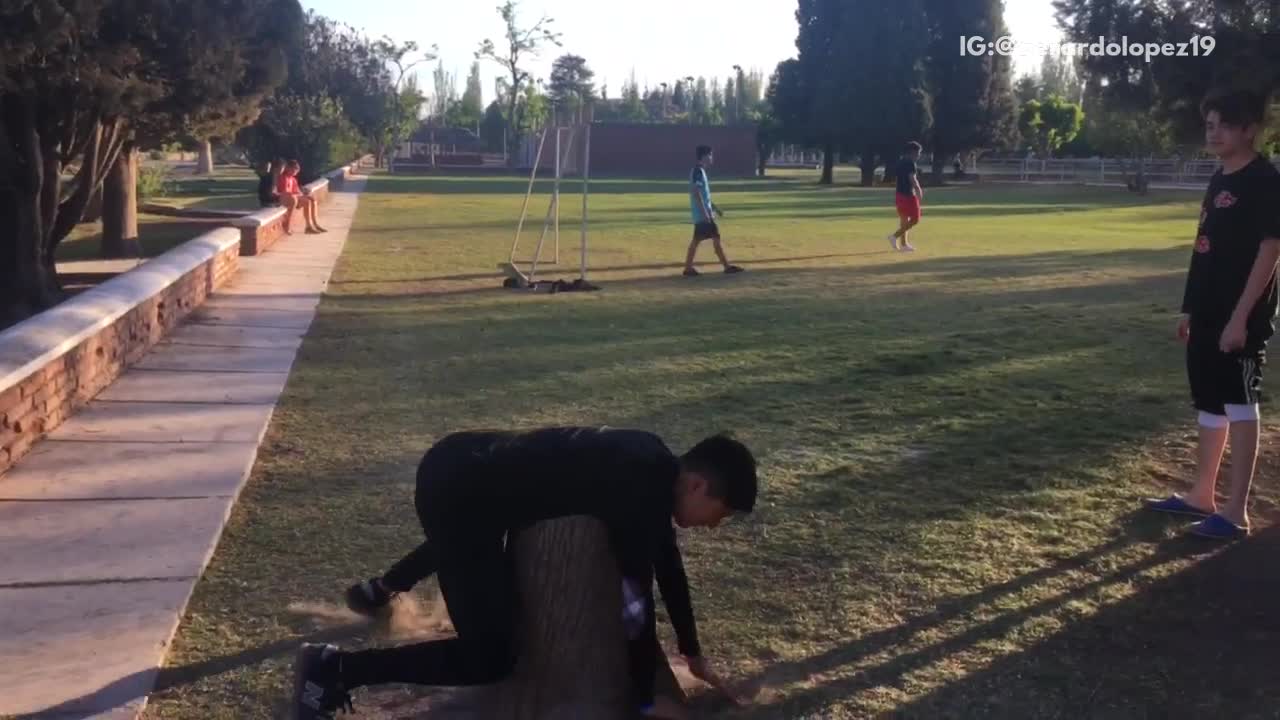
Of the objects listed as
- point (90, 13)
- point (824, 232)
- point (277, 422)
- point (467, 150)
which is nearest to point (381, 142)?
point (467, 150)

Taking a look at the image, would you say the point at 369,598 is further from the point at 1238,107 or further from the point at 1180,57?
the point at 1180,57

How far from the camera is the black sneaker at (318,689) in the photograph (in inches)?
134

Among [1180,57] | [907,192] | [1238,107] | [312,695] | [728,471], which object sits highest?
[1180,57]

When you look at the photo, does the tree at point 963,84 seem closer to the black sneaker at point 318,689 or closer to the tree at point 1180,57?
the tree at point 1180,57

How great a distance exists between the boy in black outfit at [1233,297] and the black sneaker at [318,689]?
12.0ft

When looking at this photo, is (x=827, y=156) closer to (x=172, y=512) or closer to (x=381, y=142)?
(x=381, y=142)

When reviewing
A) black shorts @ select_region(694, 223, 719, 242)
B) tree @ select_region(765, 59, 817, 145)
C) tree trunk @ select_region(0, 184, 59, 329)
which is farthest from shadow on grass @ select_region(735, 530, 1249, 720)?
tree @ select_region(765, 59, 817, 145)

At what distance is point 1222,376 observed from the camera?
5105mm

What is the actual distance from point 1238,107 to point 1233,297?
0.77 metres

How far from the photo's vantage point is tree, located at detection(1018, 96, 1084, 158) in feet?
219

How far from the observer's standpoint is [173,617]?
417 cm

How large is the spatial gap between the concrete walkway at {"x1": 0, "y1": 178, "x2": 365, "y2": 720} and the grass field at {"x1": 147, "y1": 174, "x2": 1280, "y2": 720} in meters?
0.15

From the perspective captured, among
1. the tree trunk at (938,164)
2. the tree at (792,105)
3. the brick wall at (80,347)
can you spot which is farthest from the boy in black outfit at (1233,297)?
the tree at (792,105)

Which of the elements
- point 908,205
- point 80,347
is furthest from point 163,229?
point 80,347
